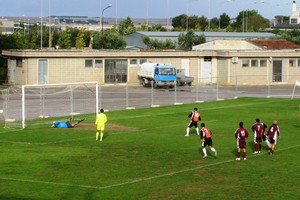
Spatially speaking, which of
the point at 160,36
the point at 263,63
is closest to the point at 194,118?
the point at 263,63

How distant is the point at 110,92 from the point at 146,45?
45.5 metres

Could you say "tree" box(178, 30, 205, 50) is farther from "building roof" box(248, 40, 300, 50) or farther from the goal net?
the goal net

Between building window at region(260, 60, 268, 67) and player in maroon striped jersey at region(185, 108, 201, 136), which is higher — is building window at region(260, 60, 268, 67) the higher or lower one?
the higher one

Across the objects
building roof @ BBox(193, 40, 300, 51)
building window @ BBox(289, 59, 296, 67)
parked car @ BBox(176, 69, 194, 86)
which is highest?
building roof @ BBox(193, 40, 300, 51)

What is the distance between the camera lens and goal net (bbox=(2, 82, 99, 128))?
2093 inches

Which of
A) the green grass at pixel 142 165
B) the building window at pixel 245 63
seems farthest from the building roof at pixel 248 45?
the green grass at pixel 142 165

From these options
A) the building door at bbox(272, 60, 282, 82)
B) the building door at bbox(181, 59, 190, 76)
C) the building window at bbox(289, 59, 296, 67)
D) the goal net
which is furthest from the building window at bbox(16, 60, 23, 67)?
the building window at bbox(289, 59, 296, 67)

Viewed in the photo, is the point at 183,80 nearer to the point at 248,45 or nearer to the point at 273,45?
the point at 248,45

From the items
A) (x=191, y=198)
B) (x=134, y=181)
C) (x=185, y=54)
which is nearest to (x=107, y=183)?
(x=134, y=181)

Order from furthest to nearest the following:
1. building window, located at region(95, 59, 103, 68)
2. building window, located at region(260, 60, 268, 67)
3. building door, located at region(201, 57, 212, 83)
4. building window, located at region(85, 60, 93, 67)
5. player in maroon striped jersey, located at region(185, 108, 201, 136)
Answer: building window, located at region(260, 60, 268, 67)
building door, located at region(201, 57, 212, 83)
building window, located at region(95, 59, 103, 68)
building window, located at region(85, 60, 93, 67)
player in maroon striped jersey, located at region(185, 108, 201, 136)

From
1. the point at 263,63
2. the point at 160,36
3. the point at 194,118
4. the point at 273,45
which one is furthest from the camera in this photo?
the point at 160,36

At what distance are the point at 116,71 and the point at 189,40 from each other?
38.3 m

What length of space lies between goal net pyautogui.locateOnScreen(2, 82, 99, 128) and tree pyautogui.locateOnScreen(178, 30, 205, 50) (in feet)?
174

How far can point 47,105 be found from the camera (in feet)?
201
